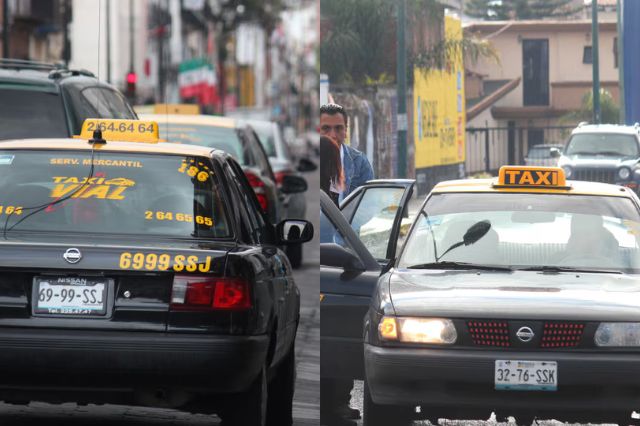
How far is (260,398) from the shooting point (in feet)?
23.3

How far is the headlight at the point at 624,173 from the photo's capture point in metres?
7.94

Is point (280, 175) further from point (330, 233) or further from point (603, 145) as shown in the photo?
point (603, 145)

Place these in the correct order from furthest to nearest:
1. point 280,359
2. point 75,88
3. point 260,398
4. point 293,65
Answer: point 293,65, point 75,88, point 280,359, point 260,398

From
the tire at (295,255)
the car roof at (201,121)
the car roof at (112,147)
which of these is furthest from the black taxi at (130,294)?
the tire at (295,255)

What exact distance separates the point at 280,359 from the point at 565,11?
220 cm

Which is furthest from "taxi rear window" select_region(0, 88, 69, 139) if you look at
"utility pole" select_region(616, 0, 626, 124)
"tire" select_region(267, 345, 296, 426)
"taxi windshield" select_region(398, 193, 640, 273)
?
"utility pole" select_region(616, 0, 626, 124)

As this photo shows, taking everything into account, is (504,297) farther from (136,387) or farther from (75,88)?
(75,88)

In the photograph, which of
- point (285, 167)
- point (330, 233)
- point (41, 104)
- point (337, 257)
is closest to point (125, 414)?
point (330, 233)

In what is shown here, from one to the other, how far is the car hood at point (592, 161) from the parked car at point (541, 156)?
53 mm

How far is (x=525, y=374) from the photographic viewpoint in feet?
21.8

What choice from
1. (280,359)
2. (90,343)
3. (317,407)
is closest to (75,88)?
(317,407)

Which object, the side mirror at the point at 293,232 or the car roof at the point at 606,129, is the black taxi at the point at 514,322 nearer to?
the car roof at the point at 606,129

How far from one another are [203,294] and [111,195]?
33.8 inches

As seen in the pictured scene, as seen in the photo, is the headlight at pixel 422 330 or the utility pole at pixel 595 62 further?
the utility pole at pixel 595 62
